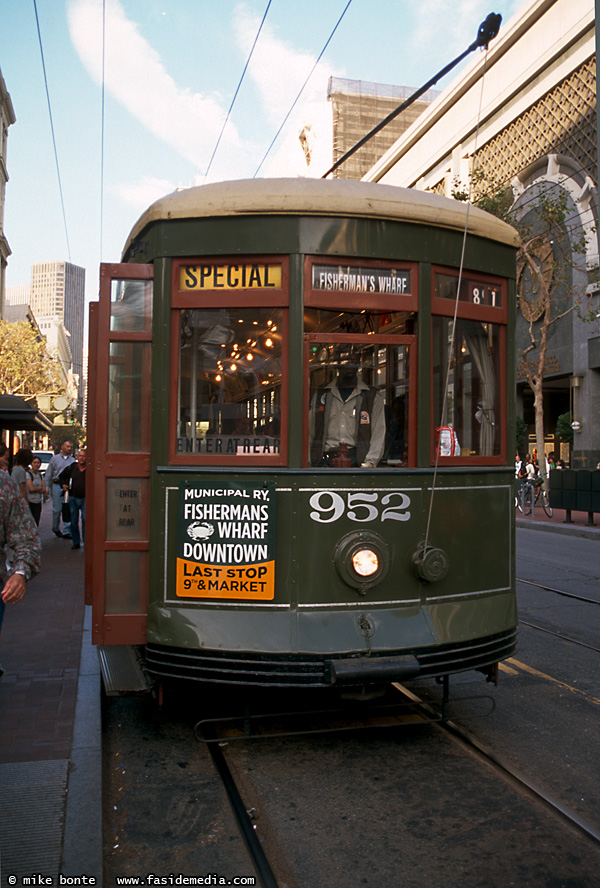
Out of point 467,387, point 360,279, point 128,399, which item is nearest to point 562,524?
point 467,387

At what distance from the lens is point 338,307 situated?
427 cm

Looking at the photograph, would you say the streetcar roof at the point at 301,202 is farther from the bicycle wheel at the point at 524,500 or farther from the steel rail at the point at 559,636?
the bicycle wheel at the point at 524,500

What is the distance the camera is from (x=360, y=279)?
4301 mm

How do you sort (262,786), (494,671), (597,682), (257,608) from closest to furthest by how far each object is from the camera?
(262,786), (257,608), (494,671), (597,682)

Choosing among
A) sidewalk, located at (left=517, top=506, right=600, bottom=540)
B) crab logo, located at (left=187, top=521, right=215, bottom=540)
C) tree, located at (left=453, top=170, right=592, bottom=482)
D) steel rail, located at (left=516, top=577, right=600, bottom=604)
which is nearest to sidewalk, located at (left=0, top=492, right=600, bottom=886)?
crab logo, located at (left=187, top=521, right=215, bottom=540)

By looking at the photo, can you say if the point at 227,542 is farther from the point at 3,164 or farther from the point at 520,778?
the point at 3,164

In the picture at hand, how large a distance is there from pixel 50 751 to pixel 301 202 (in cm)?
328

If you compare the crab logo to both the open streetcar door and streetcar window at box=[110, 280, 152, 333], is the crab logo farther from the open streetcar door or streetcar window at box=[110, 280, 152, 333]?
streetcar window at box=[110, 280, 152, 333]

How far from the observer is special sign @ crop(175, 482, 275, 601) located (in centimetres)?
418

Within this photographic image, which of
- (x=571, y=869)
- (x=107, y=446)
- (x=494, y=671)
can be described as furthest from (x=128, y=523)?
(x=571, y=869)

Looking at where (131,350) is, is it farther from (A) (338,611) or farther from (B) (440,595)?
(B) (440,595)

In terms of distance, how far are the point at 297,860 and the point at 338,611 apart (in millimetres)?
1305

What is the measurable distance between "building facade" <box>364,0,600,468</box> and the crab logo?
21654 mm

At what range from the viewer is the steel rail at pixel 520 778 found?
3.41 metres
